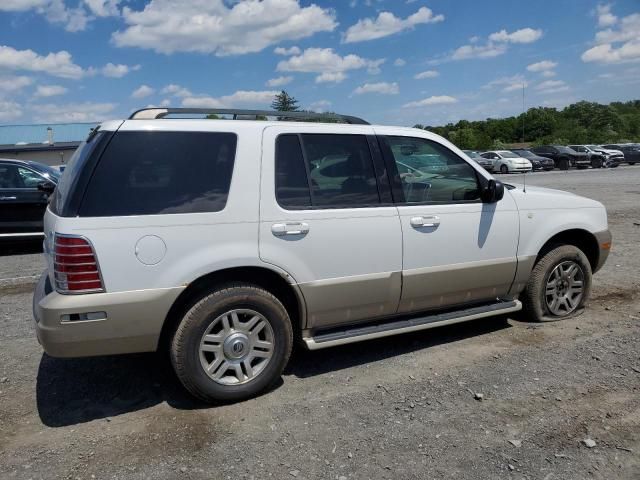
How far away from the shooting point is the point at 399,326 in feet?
13.7

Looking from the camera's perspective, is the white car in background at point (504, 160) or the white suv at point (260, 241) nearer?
the white suv at point (260, 241)

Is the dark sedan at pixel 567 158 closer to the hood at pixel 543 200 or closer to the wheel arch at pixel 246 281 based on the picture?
the hood at pixel 543 200

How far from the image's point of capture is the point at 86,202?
3227 mm

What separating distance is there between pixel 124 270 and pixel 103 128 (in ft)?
3.14

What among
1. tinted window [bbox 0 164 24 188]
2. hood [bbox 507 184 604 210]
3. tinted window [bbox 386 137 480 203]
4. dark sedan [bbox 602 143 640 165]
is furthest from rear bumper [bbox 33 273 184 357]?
dark sedan [bbox 602 143 640 165]

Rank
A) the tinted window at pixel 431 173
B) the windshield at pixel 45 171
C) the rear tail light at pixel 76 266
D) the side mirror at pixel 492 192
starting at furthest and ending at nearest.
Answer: the windshield at pixel 45 171 → the side mirror at pixel 492 192 → the tinted window at pixel 431 173 → the rear tail light at pixel 76 266

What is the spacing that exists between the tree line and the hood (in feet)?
222

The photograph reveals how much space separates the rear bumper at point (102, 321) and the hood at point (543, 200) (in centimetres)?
306

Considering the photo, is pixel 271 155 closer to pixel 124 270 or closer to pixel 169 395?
pixel 124 270

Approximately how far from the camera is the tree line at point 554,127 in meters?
71.4

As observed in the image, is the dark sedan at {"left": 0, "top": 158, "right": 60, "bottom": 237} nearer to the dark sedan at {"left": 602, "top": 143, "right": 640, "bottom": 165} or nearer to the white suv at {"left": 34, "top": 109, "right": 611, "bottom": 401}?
the white suv at {"left": 34, "top": 109, "right": 611, "bottom": 401}

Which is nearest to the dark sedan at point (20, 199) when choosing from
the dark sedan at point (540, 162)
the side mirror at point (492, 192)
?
the side mirror at point (492, 192)

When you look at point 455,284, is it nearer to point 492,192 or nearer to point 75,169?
point 492,192

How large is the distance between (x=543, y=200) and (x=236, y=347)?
3072mm
